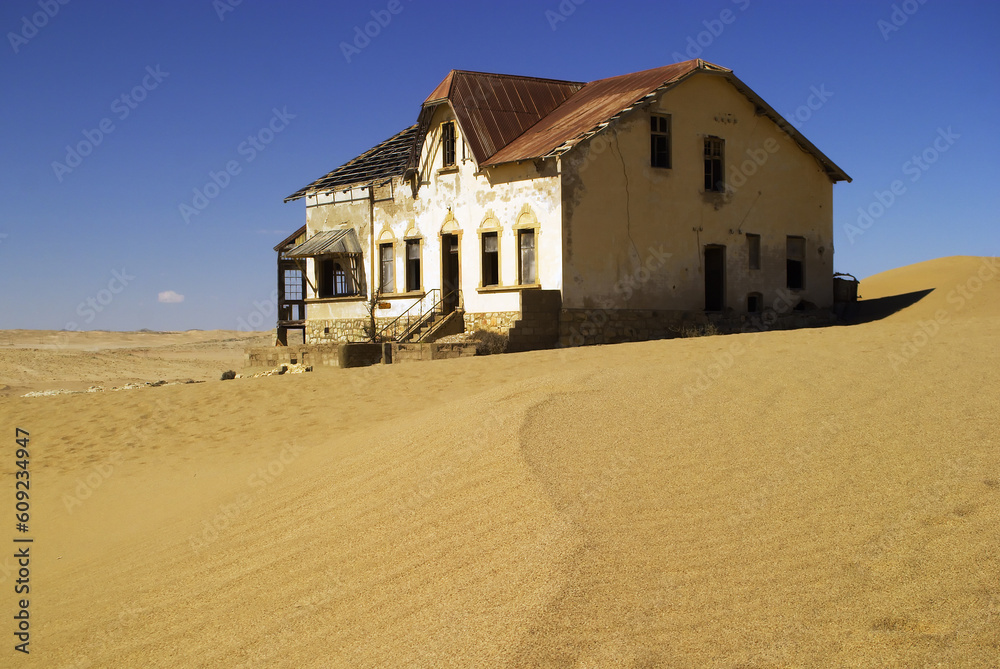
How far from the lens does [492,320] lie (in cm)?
2252

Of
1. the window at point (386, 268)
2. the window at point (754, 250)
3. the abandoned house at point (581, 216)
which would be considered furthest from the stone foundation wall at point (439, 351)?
the window at point (754, 250)

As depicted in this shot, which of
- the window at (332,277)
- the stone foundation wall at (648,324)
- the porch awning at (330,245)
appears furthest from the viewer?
the window at (332,277)

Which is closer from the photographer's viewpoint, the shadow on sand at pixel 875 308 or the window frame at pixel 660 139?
the window frame at pixel 660 139

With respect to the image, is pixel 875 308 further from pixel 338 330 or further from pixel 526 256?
pixel 338 330

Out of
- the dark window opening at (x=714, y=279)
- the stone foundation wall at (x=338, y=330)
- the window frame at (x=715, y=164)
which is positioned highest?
the window frame at (x=715, y=164)

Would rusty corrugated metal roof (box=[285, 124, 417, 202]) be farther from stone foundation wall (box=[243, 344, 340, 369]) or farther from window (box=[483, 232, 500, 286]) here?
stone foundation wall (box=[243, 344, 340, 369])

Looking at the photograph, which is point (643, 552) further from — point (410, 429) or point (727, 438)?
point (410, 429)

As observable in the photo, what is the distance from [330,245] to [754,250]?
1313 cm

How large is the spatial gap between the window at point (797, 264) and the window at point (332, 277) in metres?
14.1

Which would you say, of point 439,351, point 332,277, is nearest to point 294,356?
point 332,277

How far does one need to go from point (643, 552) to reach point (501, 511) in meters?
1.23

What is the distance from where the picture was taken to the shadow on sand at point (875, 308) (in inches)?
1002

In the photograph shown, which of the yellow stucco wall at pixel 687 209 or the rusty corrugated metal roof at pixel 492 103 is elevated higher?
the rusty corrugated metal roof at pixel 492 103

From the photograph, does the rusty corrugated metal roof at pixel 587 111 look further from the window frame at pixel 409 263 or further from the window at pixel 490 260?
the window frame at pixel 409 263
